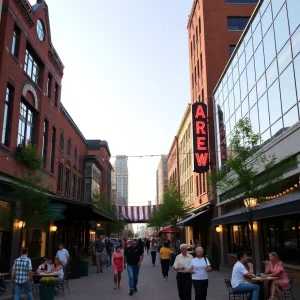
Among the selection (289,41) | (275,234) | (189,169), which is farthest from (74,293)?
(189,169)

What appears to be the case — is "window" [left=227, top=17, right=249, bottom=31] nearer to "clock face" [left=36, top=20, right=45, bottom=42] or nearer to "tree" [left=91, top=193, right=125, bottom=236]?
"clock face" [left=36, top=20, right=45, bottom=42]

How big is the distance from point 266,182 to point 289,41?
20.3ft

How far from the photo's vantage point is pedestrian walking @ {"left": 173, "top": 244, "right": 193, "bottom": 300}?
9383 millimetres

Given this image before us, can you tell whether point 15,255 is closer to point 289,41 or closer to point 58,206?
point 58,206

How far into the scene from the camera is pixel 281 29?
17.0 metres

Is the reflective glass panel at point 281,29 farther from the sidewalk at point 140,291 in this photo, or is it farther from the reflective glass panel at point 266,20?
the sidewalk at point 140,291

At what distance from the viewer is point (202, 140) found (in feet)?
106

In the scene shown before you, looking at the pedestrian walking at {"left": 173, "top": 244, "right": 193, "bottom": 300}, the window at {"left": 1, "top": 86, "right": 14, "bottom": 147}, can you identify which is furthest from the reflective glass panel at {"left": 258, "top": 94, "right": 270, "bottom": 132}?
the window at {"left": 1, "top": 86, "right": 14, "bottom": 147}

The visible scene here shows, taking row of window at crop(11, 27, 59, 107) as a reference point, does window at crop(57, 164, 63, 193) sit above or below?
below

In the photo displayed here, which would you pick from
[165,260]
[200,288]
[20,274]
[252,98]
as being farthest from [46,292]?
[252,98]

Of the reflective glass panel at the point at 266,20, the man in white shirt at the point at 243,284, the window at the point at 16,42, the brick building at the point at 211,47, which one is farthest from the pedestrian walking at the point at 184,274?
the brick building at the point at 211,47

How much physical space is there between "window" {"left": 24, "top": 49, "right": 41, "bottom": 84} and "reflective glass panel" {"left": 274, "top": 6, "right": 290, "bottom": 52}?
13.6 meters

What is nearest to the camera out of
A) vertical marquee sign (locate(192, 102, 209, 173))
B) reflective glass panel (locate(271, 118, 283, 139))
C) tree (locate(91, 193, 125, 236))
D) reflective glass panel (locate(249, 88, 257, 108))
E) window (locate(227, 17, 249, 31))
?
reflective glass panel (locate(271, 118, 283, 139))

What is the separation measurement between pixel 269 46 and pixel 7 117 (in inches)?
533
